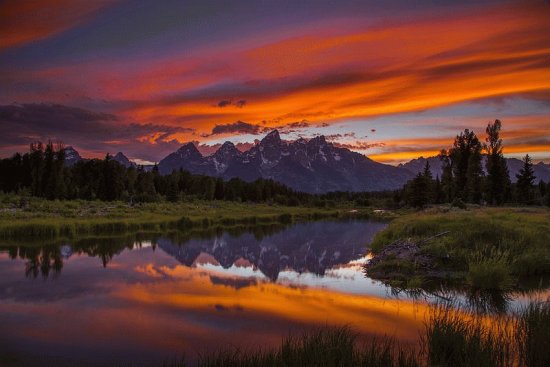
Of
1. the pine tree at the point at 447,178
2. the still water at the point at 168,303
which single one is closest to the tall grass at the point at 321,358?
the still water at the point at 168,303

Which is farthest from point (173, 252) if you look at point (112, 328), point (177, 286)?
point (112, 328)

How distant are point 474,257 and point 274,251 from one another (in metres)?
15.9

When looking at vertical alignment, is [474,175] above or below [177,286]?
above

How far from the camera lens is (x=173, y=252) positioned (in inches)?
1168

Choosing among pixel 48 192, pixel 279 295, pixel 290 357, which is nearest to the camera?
pixel 290 357

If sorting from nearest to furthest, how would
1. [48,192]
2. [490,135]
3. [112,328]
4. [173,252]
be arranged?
[112,328] → [173,252] → [490,135] → [48,192]

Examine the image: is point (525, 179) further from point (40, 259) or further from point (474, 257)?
point (40, 259)

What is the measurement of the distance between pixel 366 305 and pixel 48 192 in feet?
237

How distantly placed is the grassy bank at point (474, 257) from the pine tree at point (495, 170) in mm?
40276

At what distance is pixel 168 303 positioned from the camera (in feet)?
48.8

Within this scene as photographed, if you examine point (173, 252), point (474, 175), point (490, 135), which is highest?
point (490, 135)

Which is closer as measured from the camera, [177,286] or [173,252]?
[177,286]

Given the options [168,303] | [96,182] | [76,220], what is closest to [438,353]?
[168,303]

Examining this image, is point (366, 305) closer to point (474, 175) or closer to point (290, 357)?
point (290, 357)
